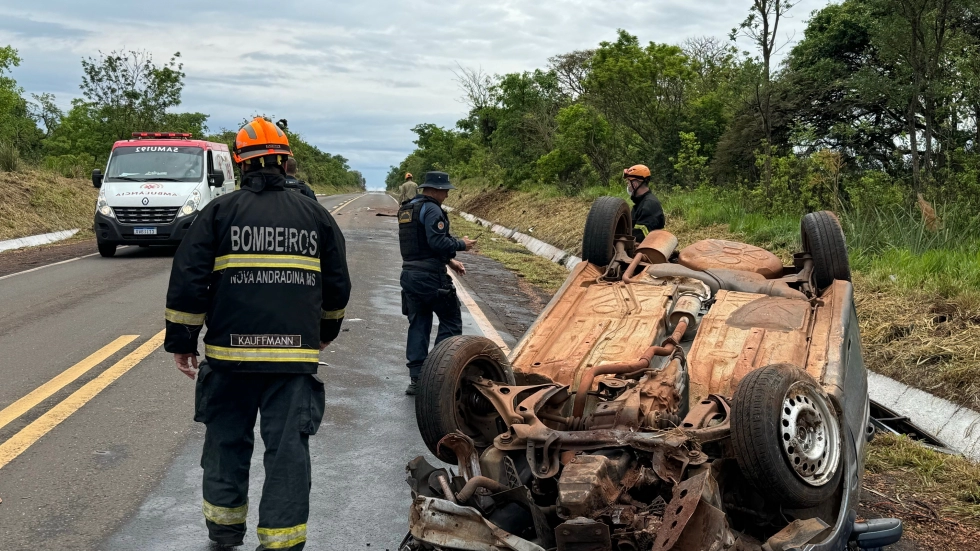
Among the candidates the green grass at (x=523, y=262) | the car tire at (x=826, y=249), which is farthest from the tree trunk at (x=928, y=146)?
the car tire at (x=826, y=249)

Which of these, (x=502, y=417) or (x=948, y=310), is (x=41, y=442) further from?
(x=948, y=310)

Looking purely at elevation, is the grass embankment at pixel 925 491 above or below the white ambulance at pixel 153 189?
below

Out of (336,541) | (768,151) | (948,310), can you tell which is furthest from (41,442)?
(768,151)

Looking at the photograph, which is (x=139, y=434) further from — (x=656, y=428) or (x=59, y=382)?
(x=656, y=428)

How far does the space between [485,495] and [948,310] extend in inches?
212

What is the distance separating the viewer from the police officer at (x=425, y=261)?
7.04 metres

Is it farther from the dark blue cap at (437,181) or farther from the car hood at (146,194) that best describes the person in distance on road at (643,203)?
the car hood at (146,194)

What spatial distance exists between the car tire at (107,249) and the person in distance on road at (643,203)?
450 inches

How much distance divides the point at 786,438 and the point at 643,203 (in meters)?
6.03

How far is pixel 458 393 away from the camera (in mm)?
4566

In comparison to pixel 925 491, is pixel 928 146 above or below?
above

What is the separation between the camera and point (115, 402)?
256 inches

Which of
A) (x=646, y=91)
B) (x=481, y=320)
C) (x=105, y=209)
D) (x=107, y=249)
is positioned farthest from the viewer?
(x=646, y=91)

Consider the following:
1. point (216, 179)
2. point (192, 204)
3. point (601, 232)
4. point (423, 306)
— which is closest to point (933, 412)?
point (601, 232)
